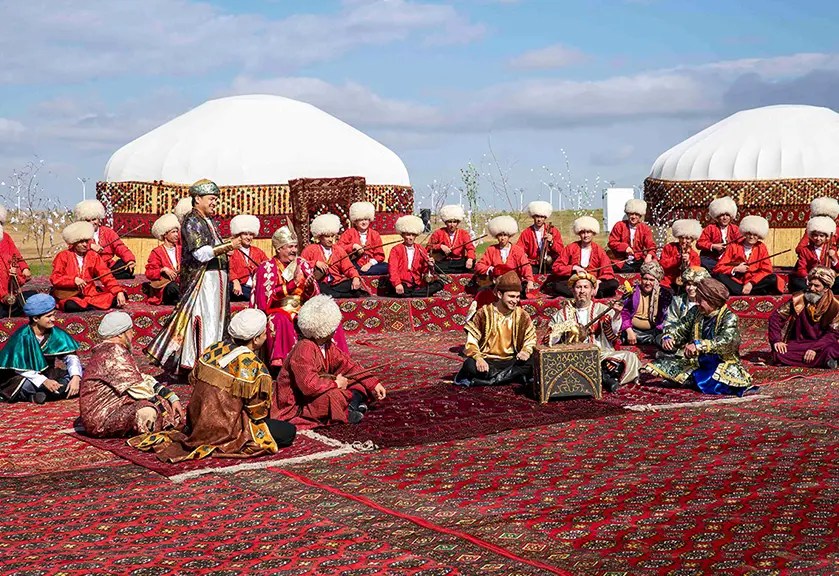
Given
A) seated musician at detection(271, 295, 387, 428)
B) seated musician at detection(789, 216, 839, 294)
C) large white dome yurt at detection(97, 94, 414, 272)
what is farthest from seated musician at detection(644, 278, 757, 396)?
large white dome yurt at detection(97, 94, 414, 272)

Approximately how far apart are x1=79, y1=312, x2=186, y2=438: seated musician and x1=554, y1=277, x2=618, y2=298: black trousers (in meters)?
5.85

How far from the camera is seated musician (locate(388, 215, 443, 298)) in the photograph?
11617 millimetres

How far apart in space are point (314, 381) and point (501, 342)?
6.47ft

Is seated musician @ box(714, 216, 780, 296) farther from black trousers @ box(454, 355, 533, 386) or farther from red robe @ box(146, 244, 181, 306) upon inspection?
red robe @ box(146, 244, 181, 306)

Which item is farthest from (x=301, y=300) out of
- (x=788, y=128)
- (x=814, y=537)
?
(x=788, y=128)

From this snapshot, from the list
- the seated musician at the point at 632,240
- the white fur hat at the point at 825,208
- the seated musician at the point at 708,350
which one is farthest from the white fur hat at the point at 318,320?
the white fur hat at the point at 825,208

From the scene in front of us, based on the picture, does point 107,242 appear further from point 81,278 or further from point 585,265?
point 585,265

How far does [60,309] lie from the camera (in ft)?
34.3

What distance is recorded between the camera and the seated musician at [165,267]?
11062 millimetres

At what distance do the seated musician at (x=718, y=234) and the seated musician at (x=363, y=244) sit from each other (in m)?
3.71

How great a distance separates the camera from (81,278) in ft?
34.4

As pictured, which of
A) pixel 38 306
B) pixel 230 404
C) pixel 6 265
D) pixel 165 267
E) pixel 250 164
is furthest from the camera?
pixel 250 164

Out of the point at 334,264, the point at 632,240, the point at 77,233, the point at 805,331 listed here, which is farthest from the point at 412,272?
the point at 805,331

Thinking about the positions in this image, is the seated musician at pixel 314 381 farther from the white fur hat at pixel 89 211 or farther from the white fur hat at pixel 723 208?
the white fur hat at pixel 723 208
